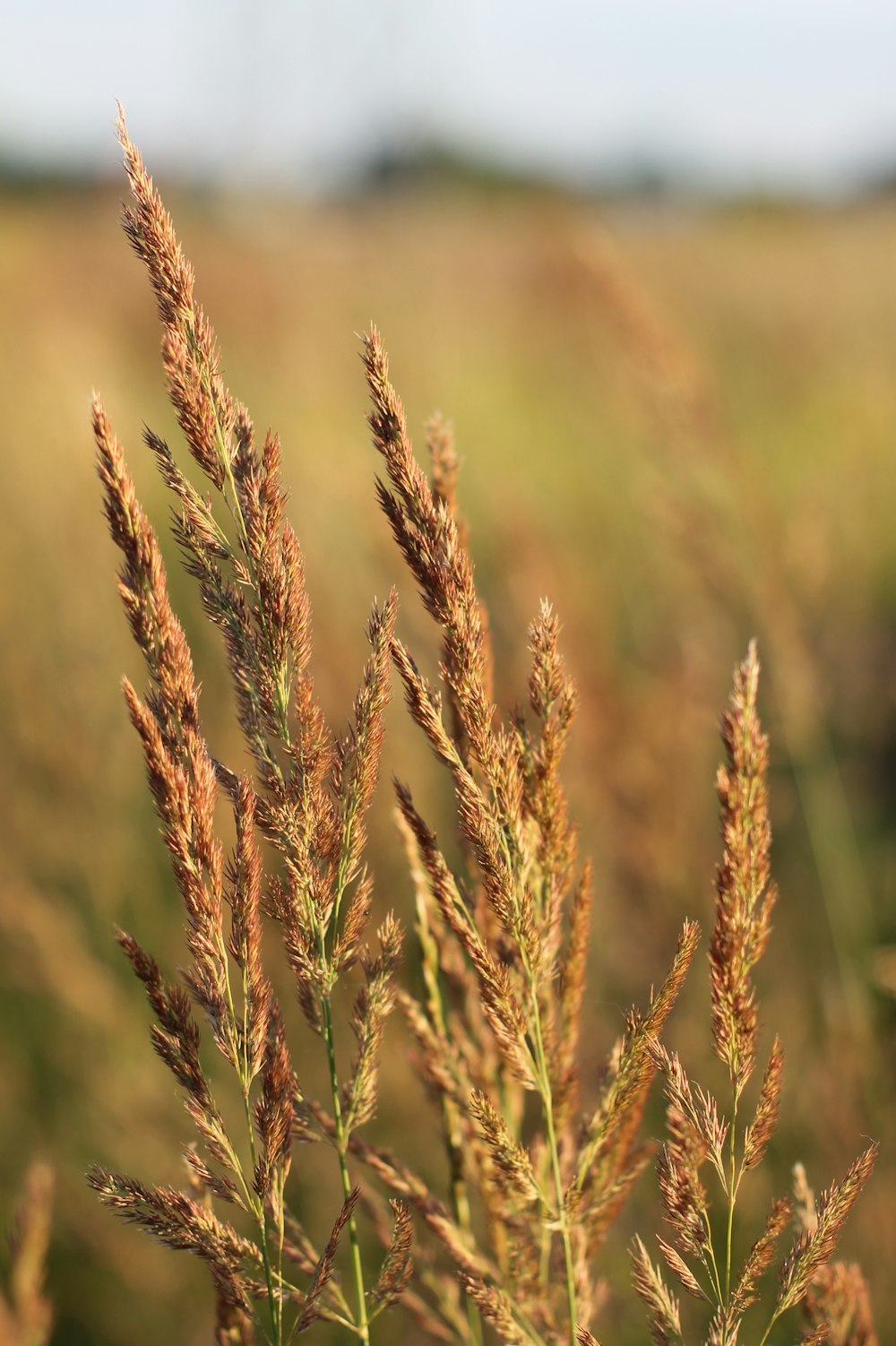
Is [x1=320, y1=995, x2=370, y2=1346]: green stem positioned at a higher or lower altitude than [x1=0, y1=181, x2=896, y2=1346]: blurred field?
lower

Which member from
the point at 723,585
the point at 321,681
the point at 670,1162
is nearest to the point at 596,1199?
the point at 670,1162

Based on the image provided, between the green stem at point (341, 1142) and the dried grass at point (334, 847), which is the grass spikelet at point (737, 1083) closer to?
the dried grass at point (334, 847)

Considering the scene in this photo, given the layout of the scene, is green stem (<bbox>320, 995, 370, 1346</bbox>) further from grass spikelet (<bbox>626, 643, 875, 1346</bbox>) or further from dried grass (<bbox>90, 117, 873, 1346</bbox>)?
grass spikelet (<bbox>626, 643, 875, 1346</bbox>)

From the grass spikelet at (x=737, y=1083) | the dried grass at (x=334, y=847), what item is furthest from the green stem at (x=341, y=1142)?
the grass spikelet at (x=737, y=1083)

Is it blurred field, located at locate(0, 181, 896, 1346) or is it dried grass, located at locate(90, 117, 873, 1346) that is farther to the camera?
blurred field, located at locate(0, 181, 896, 1346)

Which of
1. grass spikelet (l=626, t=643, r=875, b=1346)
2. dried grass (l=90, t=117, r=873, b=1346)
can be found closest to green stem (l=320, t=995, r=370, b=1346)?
dried grass (l=90, t=117, r=873, b=1346)

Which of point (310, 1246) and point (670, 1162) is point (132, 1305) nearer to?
point (310, 1246)

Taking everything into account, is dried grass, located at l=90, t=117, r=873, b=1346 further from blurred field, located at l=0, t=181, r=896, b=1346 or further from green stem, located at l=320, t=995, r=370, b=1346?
blurred field, located at l=0, t=181, r=896, b=1346

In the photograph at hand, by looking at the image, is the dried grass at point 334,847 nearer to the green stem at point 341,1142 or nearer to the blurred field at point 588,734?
the green stem at point 341,1142

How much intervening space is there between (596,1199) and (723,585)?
165 centimetres

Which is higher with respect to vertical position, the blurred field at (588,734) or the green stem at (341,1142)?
the blurred field at (588,734)

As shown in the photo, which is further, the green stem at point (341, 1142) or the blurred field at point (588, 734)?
the blurred field at point (588, 734)

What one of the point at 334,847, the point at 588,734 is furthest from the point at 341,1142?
the point at 588,734

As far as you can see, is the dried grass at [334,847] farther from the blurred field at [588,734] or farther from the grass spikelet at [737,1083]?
the blurred field at [588,734]
